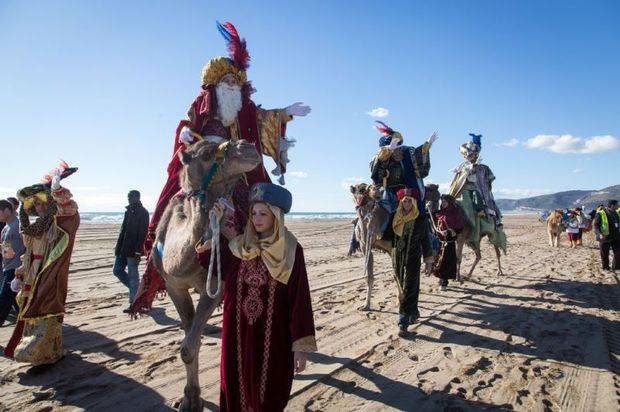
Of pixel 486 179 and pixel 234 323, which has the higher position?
pixel 486 179

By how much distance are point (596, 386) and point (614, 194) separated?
160544 millimetres

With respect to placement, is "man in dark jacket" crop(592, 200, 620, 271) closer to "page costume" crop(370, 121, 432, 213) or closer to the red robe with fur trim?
"page costume" crop(370, 121, 432, 213)

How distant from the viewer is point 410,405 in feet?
12.6

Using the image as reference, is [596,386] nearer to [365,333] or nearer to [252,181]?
[365,333]

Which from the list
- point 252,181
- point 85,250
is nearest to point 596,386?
point 252,181

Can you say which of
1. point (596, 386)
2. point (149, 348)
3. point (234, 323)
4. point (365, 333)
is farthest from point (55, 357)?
point (596, 386)

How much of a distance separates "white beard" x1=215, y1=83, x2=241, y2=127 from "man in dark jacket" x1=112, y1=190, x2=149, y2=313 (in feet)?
13.7

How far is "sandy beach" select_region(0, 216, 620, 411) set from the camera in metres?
3.94

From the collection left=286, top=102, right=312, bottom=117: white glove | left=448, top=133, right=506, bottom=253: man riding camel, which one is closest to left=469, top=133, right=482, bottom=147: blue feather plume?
left=448, top=133, right=506, bottom=253: man riding camel

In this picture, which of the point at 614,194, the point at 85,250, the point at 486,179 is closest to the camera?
the point at 486,179

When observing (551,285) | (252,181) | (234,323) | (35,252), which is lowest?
(551,285)

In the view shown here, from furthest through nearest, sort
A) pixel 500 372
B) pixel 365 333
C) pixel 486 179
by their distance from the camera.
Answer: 1. pixel 486 179
2. pixel 365 333
3. pixel 500 372

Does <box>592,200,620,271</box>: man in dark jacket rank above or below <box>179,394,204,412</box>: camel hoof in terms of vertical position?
above

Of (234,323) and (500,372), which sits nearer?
(234,323)
